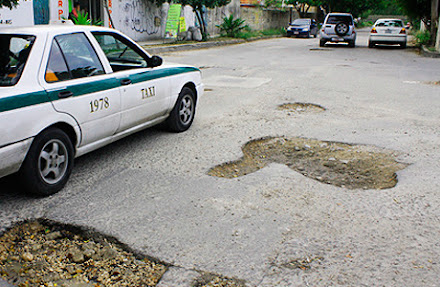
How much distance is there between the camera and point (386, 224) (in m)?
3.69

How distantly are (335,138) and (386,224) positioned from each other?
2598 mm

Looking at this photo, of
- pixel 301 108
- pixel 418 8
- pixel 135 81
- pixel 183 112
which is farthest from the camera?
pixel 418 8

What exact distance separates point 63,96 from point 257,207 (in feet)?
6.55

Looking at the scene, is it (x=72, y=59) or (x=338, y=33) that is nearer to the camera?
(x=72, y=59)

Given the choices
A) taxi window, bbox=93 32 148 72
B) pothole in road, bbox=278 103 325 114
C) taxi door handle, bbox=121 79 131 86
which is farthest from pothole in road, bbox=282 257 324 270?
pothole in road, bbox=278 103 325 114

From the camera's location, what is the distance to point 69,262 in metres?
3.09

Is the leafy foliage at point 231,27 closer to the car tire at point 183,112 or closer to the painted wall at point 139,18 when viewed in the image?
the painted wall at point 139,18

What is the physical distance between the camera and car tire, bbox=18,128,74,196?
3.88 meters

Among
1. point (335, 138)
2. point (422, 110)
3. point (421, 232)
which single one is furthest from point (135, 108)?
point (422, 110)

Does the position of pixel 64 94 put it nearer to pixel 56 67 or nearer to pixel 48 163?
pixel 56 67

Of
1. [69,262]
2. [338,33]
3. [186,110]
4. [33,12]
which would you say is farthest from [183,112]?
[338,33]

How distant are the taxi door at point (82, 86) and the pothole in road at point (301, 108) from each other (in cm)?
392

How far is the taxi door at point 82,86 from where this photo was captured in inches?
163

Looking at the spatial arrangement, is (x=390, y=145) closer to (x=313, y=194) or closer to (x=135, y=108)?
(x=313, y=194)
